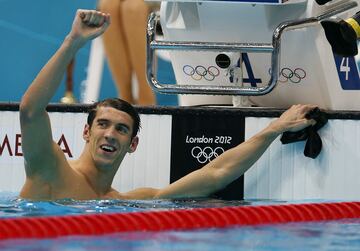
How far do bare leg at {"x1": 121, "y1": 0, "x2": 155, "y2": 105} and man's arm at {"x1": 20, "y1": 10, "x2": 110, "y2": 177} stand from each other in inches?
70.4

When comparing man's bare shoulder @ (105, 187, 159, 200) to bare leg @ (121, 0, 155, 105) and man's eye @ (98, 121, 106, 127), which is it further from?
bare leg @ (121, 0, 155, 105)

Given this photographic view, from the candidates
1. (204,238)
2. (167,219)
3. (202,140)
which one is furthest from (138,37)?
(204,238)

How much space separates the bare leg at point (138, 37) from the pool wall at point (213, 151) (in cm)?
98

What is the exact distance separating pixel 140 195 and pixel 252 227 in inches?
38.7

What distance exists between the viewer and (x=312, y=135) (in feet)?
17.1

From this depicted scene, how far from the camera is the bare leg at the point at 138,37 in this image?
21.0ft

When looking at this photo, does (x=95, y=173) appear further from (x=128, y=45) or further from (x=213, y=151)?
(x=128, y=45)

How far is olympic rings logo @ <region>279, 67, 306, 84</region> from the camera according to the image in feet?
18.1

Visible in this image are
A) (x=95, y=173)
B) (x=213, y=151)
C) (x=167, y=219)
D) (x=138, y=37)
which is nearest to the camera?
(x=167, y=219)

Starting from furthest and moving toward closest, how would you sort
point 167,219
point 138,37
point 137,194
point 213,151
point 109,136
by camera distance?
1. point 138,37
2. point 213,151
3. point 137,194
4. point 109,136
5. point 167,219

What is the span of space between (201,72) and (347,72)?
31.3 inches

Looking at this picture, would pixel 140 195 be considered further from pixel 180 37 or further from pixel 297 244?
pixel 297 244

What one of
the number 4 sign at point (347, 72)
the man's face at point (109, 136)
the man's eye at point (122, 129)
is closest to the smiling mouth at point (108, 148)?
the man's face at point (109, 136)

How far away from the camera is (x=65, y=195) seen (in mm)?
4871
